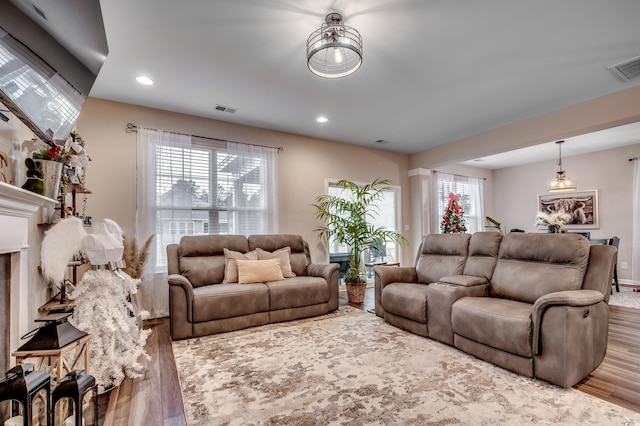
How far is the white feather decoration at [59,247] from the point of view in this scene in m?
1.86

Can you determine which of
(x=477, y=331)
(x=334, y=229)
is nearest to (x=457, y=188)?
(x=334, y=229)

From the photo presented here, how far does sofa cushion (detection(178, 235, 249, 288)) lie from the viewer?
11.8 ft

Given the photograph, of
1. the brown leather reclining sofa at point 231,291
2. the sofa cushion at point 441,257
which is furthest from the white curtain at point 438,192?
the brown leather reclining sofa at point 231,291

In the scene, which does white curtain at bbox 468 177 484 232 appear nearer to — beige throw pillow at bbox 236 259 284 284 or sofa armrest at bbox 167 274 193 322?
beige throw pillow at bbox 236 259 284 284

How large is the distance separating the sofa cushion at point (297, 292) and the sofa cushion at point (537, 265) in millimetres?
1844

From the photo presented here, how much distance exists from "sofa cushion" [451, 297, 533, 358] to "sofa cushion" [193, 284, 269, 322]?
6.51 feet

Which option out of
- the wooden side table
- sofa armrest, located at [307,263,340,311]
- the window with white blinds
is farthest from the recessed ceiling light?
the window with white blinds

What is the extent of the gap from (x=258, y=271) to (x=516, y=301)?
265cm

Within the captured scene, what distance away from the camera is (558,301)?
6.63ft

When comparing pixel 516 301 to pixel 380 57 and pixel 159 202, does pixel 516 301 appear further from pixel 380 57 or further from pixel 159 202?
pixel 159 202

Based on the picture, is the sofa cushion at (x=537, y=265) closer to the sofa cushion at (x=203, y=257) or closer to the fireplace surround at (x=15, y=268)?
the sofa cushion at (x=203, y=257)

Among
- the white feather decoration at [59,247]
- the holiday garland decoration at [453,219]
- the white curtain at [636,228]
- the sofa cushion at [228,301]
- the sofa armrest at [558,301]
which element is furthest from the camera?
the white curtain at [636,228]

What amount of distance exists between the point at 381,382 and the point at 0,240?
92.7 inches

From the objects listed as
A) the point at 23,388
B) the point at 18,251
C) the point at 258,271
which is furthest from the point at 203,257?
the point at 23,388
